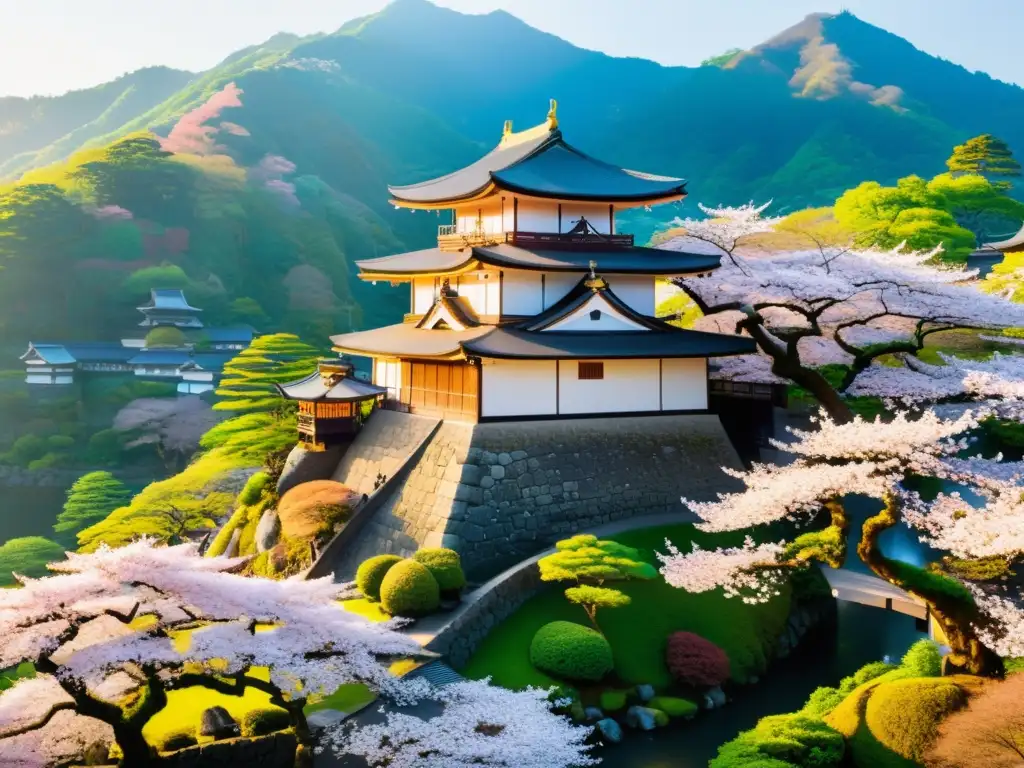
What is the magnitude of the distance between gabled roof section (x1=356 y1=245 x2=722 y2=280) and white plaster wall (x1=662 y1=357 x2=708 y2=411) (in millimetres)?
2559

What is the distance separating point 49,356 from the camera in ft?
166

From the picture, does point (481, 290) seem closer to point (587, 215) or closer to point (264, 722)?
point (587, 215)

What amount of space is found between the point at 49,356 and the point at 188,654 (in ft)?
155

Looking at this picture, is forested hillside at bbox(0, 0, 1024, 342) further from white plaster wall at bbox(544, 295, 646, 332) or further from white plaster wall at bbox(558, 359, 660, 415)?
white plaster wall at bbox(558, 359, 660, 415)

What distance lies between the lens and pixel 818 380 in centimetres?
2269

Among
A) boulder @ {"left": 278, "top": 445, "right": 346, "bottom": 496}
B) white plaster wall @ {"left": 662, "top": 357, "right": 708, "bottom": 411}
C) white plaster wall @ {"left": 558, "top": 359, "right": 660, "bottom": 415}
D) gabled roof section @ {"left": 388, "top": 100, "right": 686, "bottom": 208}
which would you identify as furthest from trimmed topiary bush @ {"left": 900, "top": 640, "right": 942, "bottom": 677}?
boulder @ {"left": 278, "top": 445, "right": 346, "bottom": 496}

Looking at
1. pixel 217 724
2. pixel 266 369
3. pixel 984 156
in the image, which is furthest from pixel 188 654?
pixel 984 156

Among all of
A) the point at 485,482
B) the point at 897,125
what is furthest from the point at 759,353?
the point at 897,125

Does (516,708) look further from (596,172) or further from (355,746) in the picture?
(596,172)

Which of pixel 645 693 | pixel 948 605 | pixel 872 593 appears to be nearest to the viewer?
pixel 948 605

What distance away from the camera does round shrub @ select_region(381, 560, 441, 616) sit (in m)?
16.1

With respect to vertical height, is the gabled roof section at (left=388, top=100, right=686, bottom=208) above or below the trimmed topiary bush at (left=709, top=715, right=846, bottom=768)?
above

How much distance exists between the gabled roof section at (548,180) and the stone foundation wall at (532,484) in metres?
6.22

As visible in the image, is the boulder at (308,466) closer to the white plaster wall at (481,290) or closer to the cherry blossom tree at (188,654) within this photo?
the white plaster wall at (481,290)
